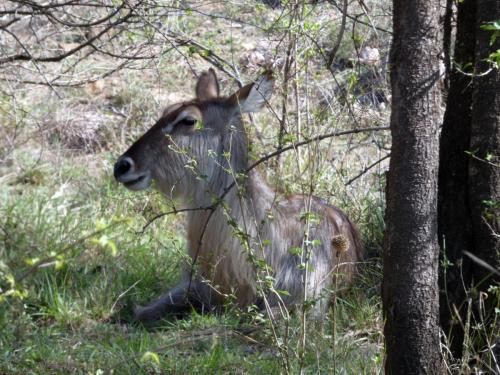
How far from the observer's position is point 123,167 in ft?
19.0


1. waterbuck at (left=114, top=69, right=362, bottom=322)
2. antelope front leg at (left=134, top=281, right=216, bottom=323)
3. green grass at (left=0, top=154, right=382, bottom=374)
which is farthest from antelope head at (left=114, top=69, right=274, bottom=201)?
antelope front leg at (left=134, top=281, right=216, bottom=323)

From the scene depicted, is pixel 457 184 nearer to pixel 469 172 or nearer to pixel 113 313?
pixel 469 172

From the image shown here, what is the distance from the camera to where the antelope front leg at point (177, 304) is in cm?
563

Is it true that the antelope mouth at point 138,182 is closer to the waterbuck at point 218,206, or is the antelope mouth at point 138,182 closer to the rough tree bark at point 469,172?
the waterbuck at point 218,206

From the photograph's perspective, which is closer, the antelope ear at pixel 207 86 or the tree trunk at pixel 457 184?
the tree trunk at pixel 457 184

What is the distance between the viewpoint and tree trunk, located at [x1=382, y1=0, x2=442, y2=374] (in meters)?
3.45

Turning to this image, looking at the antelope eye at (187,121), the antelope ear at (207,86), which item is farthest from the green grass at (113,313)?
the antelope ear at (207,86)

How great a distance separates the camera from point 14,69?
696cm

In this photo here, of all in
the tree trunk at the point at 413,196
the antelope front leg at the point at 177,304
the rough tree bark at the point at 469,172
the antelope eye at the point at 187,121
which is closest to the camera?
the tree trunk at the point at 413,196

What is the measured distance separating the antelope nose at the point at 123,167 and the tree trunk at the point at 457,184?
2204 mm

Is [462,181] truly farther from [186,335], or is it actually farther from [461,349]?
[186,335]

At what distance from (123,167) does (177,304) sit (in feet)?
2.97

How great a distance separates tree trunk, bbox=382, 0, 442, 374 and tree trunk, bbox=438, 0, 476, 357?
57 cm

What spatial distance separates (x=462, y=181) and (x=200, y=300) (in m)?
2.02
